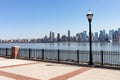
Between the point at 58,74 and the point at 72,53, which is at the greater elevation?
the point at 72,53

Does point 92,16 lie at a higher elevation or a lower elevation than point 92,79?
higher

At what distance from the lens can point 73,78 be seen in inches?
385

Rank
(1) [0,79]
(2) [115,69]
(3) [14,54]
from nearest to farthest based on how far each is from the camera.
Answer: (1) [0,79], (2) [115,69], (3) [14,54]

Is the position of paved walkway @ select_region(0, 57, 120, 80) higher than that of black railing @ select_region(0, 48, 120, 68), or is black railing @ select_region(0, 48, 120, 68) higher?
black railing @ select_region(0, 48, 120, 68)

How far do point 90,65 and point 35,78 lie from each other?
6.11 metres

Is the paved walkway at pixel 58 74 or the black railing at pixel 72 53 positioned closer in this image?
the paved walkway at pixel 58 74

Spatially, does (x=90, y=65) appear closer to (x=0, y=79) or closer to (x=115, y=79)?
(x=115, y=79)

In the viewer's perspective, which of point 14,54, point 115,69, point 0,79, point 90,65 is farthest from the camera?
point 14,54

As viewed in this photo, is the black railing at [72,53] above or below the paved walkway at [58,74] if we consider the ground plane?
above

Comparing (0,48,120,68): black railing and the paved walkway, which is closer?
the paved walkway

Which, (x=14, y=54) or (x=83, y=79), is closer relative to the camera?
(x=83, y=79)

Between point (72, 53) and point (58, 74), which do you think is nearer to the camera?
point (58, 74)

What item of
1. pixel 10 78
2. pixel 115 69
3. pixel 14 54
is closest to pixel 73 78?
pixel 10 78

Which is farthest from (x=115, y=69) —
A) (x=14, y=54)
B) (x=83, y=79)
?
(x=14, y=54)
